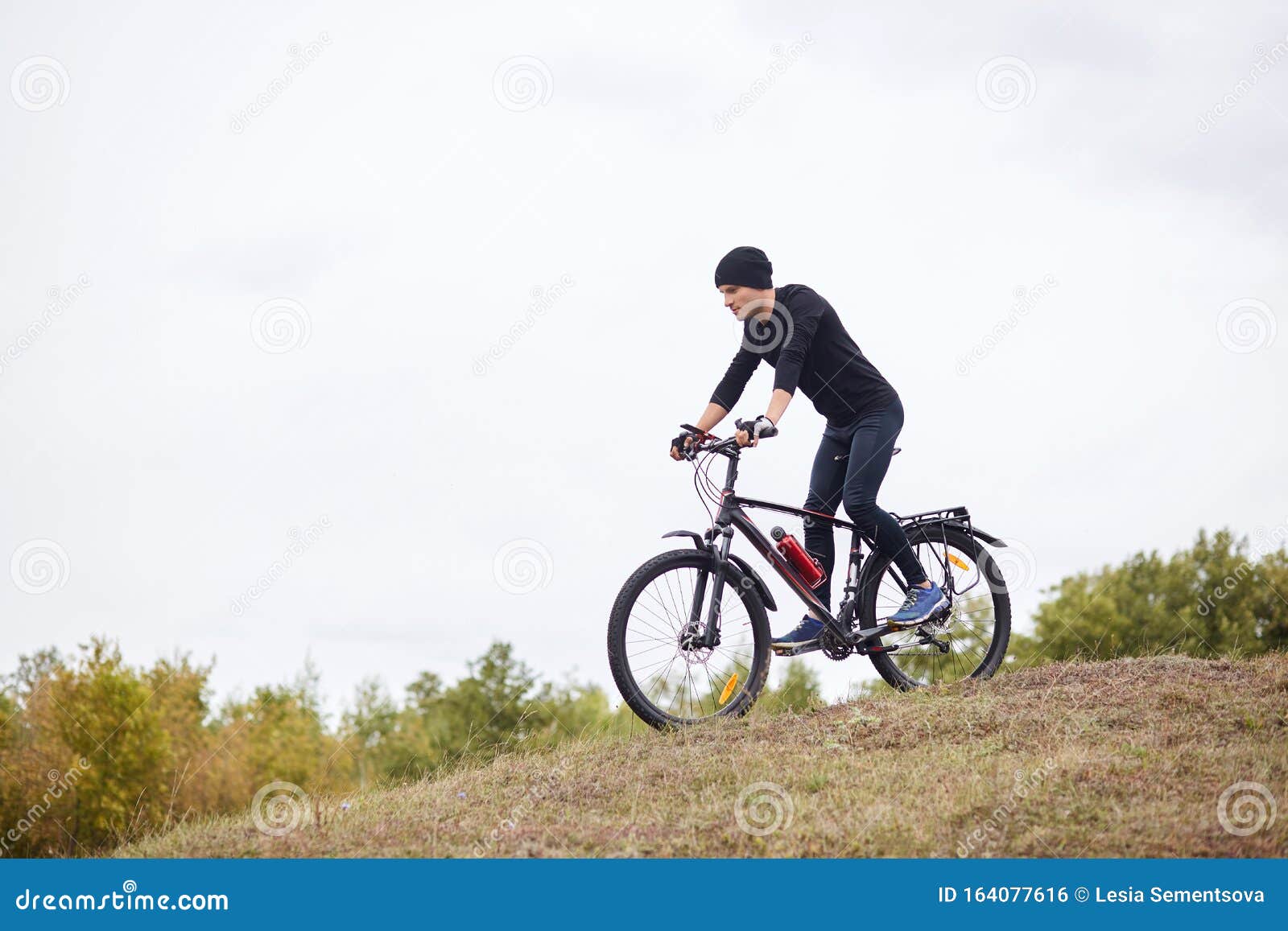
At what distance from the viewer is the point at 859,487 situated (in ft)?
24.0

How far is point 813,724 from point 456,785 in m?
2.18

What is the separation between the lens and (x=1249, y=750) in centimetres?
579

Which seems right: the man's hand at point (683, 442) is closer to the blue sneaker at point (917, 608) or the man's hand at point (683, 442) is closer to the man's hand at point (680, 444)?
the man's hand at point (680, 444)

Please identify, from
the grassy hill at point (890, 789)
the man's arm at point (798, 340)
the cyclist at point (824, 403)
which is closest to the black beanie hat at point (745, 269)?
the cyclist at point (824, 403)

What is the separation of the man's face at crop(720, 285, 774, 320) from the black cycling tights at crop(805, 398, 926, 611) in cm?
103

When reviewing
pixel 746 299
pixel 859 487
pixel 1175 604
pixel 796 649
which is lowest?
pixel 796 649

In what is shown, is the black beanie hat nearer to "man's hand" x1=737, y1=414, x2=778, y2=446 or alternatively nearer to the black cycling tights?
"man's hand" x1=737, y1=414, x2=778, y2=446

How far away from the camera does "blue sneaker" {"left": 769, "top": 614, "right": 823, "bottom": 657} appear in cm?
702

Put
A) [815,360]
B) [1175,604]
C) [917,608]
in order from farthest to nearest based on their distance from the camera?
1. [1175,604]
2. [917,608]
3. [815,360]

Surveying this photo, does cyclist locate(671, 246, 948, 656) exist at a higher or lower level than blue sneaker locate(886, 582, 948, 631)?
higher

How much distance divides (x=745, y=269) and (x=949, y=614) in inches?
110

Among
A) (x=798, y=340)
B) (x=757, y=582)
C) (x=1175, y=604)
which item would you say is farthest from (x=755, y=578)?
(x=1175, y=604)

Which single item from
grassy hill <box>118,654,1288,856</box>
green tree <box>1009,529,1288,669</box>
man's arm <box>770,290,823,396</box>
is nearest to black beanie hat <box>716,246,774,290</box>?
man's arm <box>770,290,823,396</box>

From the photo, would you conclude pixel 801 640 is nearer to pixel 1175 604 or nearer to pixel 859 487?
pixel 859 487
